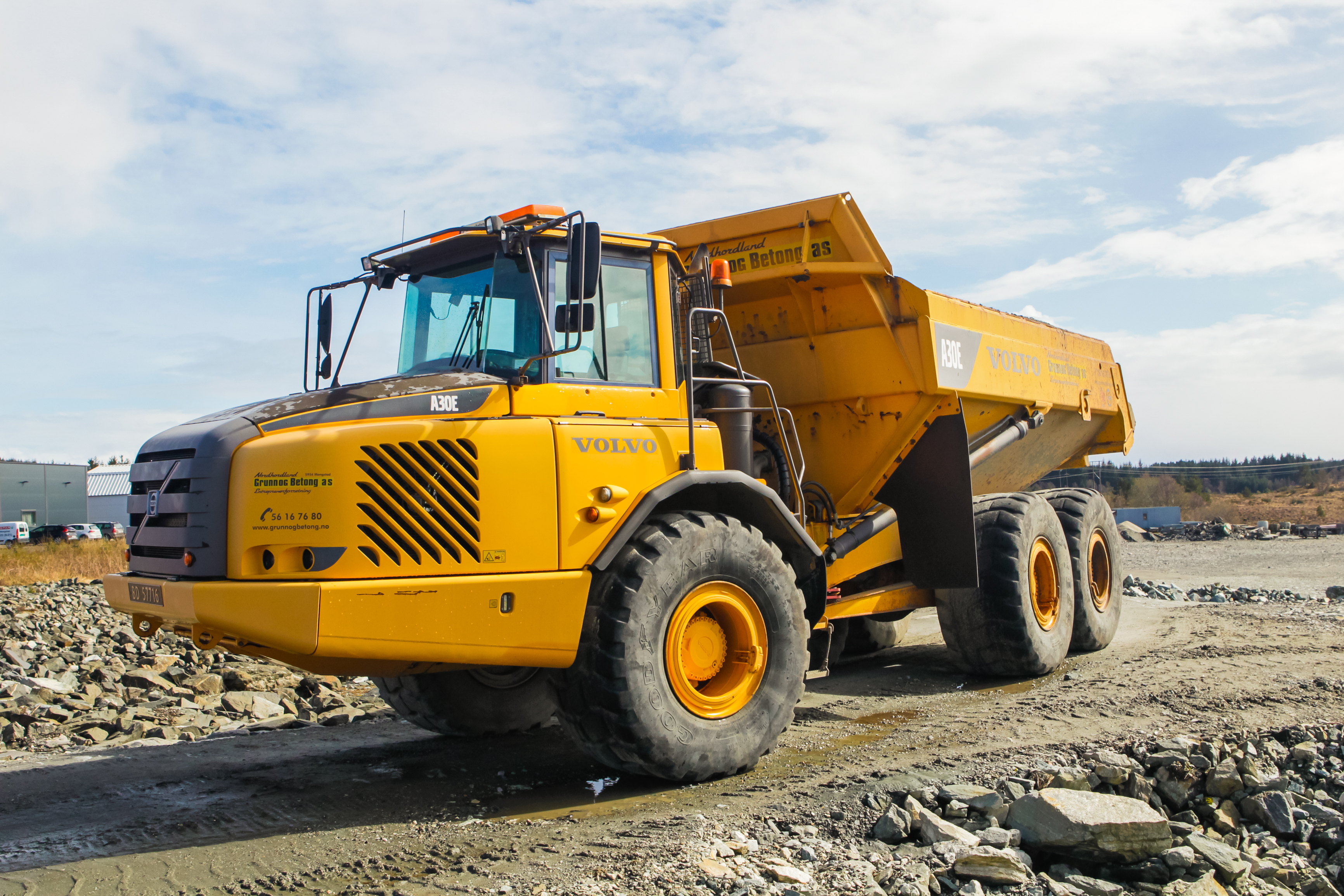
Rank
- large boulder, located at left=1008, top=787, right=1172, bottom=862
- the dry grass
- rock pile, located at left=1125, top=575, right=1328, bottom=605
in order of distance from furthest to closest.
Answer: the dry grass
rock pile, located at left=1125, top=575, right=1328, bottom=605
large boulder, located at left=1008, top=787, right=1172, bottom=862

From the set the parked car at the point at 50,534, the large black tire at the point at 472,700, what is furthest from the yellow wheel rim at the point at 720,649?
the parked car at the point at 50,534

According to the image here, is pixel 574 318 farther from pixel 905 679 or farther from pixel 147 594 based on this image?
pixel 905 679

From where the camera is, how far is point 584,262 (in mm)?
4730

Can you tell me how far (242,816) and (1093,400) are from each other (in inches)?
348

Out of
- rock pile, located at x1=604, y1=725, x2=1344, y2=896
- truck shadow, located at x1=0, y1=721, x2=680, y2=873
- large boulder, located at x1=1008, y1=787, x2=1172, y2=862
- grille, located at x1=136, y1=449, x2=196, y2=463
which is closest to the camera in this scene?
rock pile, located at x1=604, y1=725, x2=1344, y2=896

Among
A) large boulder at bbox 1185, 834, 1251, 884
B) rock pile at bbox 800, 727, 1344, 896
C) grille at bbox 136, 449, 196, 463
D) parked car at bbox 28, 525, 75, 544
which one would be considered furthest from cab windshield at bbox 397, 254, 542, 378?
parked car at bbox 28, 525, 75, 544

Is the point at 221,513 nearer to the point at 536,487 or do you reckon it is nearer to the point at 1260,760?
the point at 536,487

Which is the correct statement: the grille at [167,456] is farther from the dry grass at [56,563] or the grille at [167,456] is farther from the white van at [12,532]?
the white van at [12,532]

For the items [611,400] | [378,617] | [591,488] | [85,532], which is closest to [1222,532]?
[611,400]

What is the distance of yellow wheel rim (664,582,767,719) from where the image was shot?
5250 mm

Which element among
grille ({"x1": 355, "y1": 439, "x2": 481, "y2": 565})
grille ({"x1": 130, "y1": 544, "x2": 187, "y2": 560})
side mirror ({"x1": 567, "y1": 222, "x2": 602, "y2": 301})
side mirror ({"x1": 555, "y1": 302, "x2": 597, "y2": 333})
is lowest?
grille ({"x1": 130, "y1": 544, "x2": 187, "y2": 560})

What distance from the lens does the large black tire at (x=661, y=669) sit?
16.0ft

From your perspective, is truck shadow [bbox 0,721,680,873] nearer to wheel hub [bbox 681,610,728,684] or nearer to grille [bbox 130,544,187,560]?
wheel hub [bbox 681,610,728,684]

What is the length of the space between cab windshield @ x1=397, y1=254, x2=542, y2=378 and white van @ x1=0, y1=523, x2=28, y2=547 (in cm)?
4905
